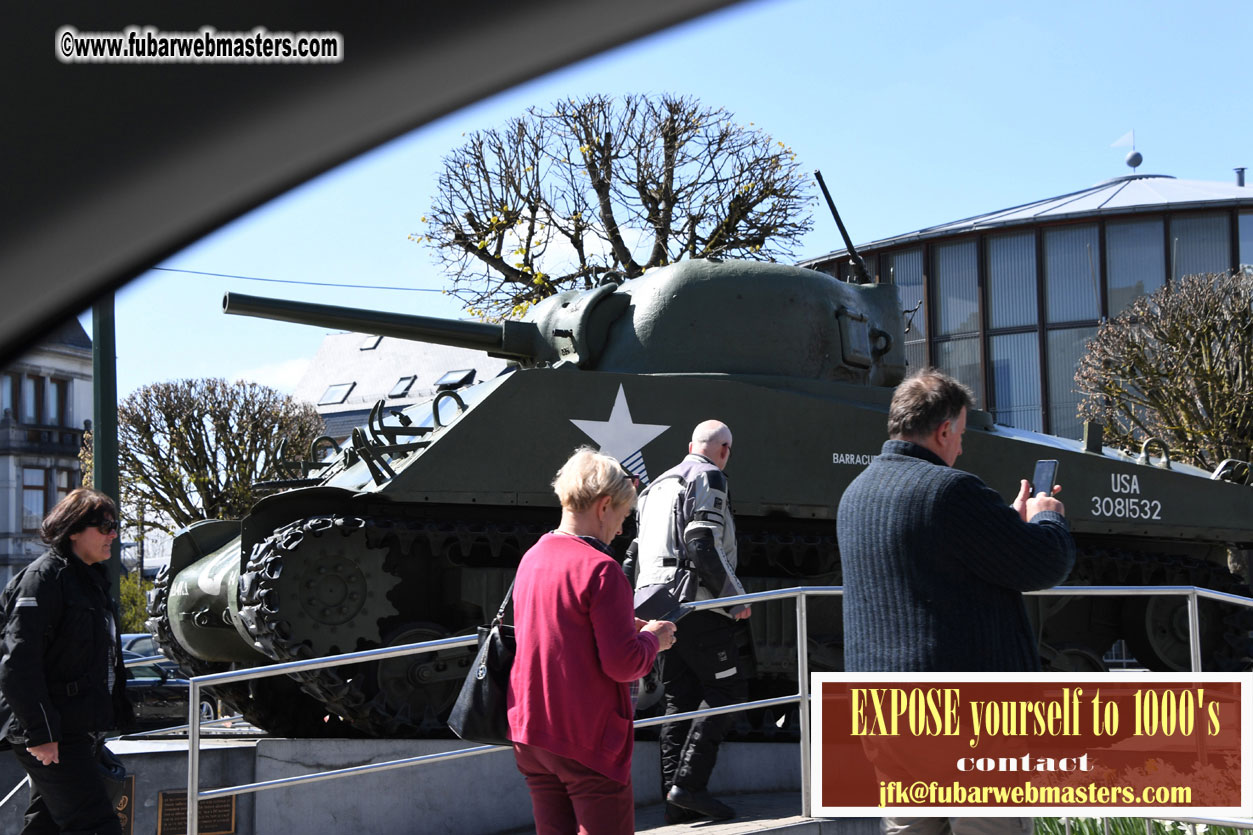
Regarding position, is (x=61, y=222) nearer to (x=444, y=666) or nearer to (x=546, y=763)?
(x=546, y=763)

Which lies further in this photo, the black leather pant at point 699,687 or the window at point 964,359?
the window at point 964,359

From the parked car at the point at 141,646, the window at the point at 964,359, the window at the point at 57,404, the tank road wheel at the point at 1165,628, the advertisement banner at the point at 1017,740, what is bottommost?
the parked car at the point at 141,646

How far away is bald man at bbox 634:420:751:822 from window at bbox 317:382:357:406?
5167 centimetres

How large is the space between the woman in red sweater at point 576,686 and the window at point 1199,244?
1275 inches

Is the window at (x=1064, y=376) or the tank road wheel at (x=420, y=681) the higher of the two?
the window at (x=1064, y=376)

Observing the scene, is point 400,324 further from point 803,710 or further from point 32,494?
point 32,494

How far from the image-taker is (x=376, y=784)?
773cm

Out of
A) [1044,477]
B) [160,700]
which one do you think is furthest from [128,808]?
[160,700]

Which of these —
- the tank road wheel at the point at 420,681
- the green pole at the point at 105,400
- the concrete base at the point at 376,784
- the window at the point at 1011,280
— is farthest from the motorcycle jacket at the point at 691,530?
the window at the point at 1011,280

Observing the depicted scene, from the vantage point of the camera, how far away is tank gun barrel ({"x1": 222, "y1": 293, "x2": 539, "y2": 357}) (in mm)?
10523

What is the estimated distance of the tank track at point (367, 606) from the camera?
878cm

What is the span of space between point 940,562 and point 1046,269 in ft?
107

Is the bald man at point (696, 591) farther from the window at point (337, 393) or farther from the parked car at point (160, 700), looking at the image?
the window at point (337, 393)

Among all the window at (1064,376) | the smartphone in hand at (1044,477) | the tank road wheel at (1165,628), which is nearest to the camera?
the smartphone in hand at (1044,477)
